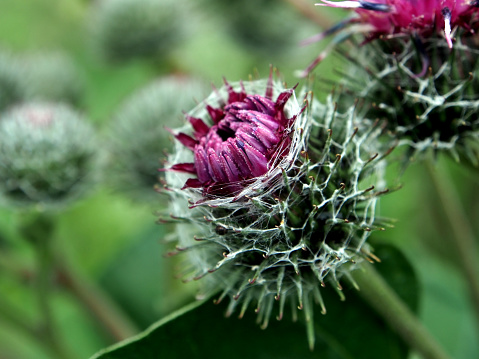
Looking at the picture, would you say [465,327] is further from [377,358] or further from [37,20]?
[37,20]

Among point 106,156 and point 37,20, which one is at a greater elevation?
point 37,20

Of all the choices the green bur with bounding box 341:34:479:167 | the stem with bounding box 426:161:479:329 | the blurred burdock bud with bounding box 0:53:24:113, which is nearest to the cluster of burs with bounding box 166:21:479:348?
the green bur with bounding box 341:34:479:167

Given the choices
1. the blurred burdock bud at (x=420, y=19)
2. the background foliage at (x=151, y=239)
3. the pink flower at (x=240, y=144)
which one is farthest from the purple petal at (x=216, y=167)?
the background foliage at (x=151, y=239)

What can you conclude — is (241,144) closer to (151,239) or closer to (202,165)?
(202,165)

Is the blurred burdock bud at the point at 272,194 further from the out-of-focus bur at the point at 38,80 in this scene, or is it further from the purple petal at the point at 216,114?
the out-of-focus bur at the point at 38,80

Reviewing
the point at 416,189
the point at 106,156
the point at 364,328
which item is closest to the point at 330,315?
the point at 364,328

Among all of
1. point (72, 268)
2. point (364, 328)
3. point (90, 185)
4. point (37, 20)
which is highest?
point (37, 20)

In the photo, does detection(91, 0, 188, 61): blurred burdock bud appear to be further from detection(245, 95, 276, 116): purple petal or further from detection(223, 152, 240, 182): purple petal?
detection(223, 152, 240, 182): purple petal
